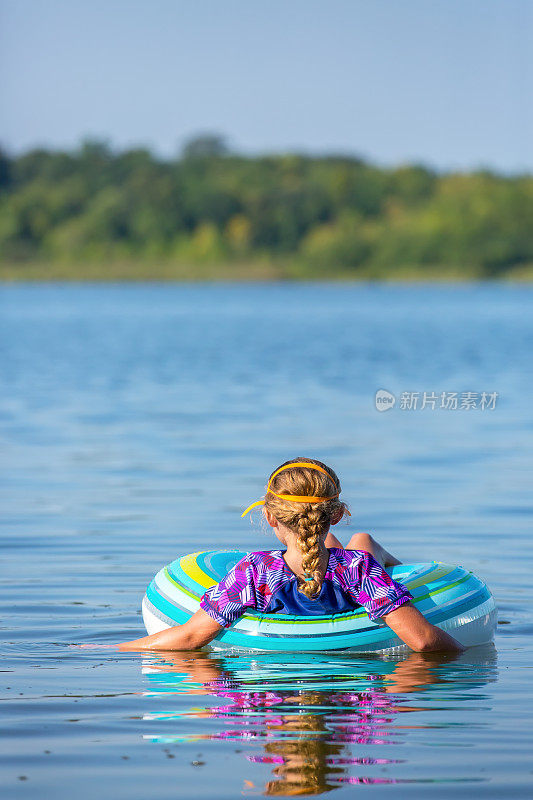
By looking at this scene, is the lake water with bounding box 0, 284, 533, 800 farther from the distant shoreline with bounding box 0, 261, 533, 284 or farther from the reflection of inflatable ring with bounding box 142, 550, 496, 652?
the distant shoreline with bounding box 0, 261, 533, 284

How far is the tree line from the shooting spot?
12319cm

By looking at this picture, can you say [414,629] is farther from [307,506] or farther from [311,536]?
[307,506]

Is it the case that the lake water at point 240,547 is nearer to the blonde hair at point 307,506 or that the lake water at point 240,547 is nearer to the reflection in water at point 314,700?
the reflection in water at point 314,700

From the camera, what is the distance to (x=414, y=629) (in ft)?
19.1

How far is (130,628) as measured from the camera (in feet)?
22.4

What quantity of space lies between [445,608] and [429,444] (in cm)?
816

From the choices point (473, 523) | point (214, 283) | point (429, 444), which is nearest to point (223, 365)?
point (429, 444)

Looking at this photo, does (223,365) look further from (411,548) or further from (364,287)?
(364,287)

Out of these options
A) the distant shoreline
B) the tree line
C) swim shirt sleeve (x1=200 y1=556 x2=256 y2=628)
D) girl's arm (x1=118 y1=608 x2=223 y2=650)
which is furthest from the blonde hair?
the distant shoreline

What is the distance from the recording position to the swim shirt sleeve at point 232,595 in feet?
18.9

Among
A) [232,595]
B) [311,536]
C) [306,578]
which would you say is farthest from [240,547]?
[311,536]

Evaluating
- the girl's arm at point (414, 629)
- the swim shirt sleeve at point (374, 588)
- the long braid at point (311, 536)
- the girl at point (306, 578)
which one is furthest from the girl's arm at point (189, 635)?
the girl's arm at point (414, 629)

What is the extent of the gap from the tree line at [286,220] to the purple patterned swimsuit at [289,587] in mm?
117090

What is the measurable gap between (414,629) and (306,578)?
531 millimetres
